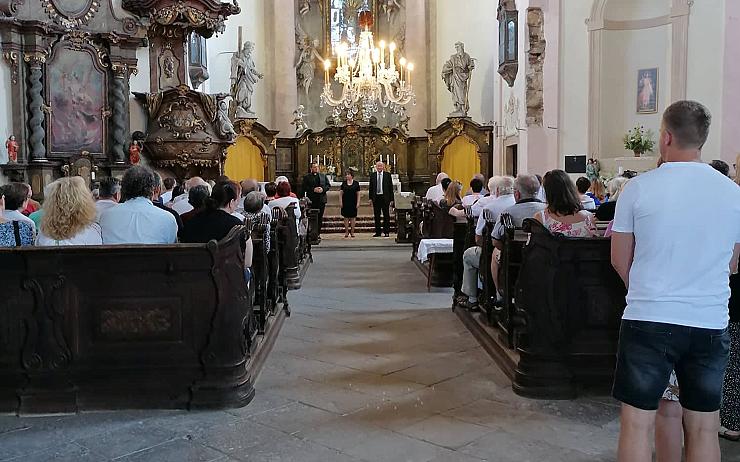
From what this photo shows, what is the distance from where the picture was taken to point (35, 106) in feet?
37.9

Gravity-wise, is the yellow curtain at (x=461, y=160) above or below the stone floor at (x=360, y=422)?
above

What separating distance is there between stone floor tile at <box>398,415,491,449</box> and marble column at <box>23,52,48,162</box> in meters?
9.38

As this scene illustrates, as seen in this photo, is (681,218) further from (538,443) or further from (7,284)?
(7,284)

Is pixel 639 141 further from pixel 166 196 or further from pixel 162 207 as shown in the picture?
pixel 162 207

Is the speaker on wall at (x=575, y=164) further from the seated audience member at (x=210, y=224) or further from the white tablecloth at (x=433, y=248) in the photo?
the seated audience member at (x=210, y=224)

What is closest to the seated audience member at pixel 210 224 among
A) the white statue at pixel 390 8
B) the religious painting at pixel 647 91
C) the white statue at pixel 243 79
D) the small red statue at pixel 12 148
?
the small red statue at pixel 12 148

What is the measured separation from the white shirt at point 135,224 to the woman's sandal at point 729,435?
3725 millimetres

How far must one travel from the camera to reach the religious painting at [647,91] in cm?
1484

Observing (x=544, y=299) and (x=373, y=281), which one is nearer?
(x=544, y=299)

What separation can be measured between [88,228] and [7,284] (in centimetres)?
65

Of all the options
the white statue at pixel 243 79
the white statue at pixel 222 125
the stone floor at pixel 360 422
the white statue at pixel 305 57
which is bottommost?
the stone floor at pixel 360 422

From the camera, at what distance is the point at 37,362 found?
15.1ft

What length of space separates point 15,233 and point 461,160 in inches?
681

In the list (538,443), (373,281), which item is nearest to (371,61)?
(373,281)
